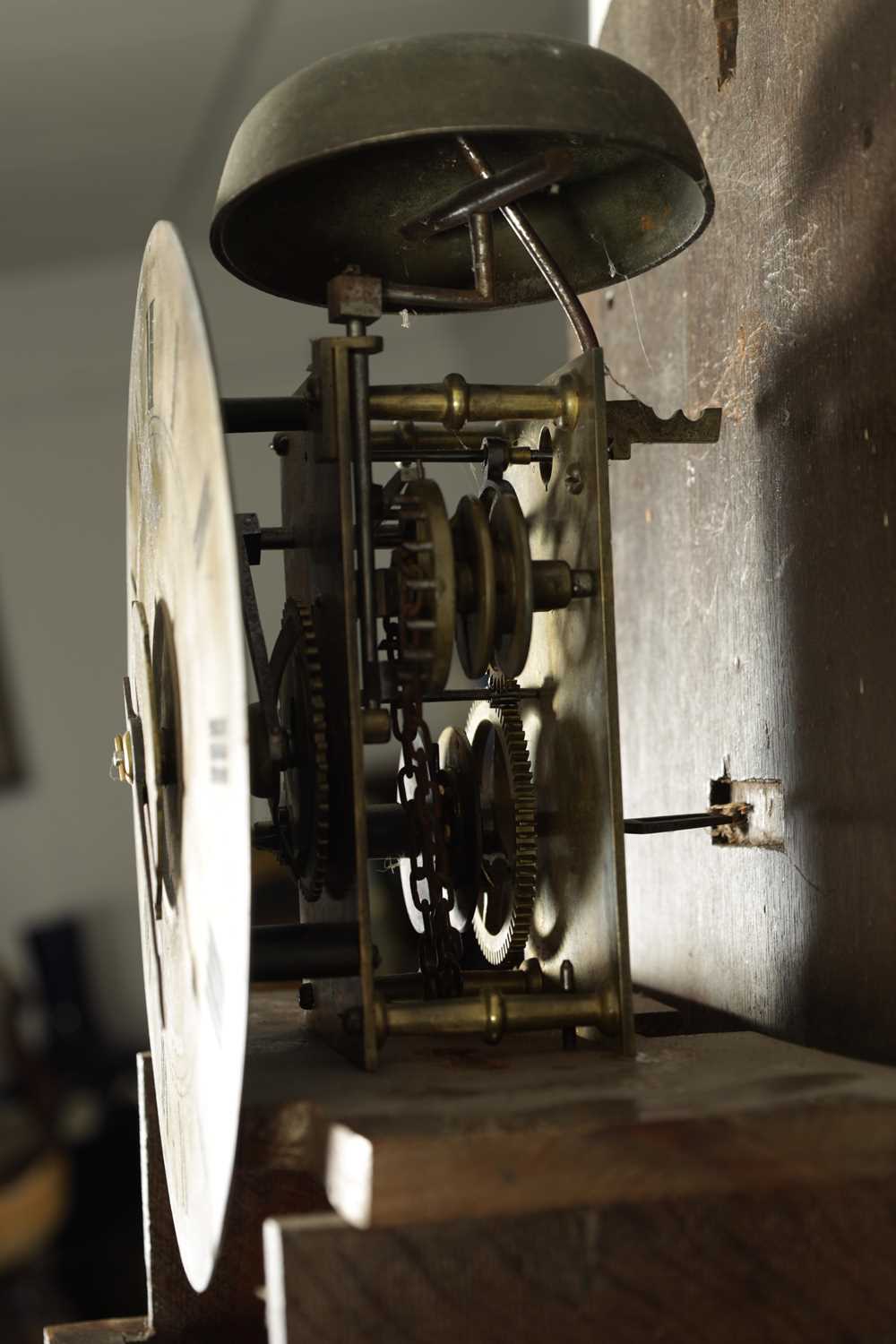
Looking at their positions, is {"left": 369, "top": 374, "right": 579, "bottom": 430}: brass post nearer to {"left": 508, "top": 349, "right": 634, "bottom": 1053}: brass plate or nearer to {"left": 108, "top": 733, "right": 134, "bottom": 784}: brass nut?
{"left": 508, "top": 349, "right": 634, "bottom": 1053}: brass plate

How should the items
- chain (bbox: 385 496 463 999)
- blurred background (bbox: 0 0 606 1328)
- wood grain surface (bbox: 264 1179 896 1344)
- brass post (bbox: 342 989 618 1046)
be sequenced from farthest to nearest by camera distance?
1. blurred background (bbox: 0 0 606 1328)
2. chain (bbox: 385 496 463 999)
3. brass post (bbox: 342 989 618 1046)
4. wood grain surface (bbox: 264 1179 896 1344)

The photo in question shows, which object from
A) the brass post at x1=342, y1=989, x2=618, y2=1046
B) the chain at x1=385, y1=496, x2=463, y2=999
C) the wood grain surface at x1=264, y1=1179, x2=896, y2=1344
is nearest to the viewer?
the wood grain surface at x1=264, y1=1179, x2=896, y2=1344

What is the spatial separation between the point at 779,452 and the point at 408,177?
325 millimetres

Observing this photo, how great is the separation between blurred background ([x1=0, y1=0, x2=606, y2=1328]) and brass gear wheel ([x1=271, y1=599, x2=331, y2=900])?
162cm

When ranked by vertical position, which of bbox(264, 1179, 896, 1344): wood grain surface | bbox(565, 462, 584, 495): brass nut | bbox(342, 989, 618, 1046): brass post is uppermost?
bbox(565, 462, 584, 495): brass nut

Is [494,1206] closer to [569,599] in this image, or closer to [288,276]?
[569,599]

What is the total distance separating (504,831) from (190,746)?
0.28m

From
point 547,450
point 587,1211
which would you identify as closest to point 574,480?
point 547,450

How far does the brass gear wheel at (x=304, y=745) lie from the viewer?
0.94m

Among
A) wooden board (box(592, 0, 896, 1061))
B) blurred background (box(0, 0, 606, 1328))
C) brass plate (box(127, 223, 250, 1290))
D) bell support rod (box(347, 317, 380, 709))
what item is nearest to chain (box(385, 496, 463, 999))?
bell support rod (box(347, 317, 380, 709))

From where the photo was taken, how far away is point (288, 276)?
3.73ft

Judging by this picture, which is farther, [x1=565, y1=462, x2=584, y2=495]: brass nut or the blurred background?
the blurred background

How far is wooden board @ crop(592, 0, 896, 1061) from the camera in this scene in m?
0.97

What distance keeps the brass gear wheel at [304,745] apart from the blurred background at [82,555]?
1621 millimetres
